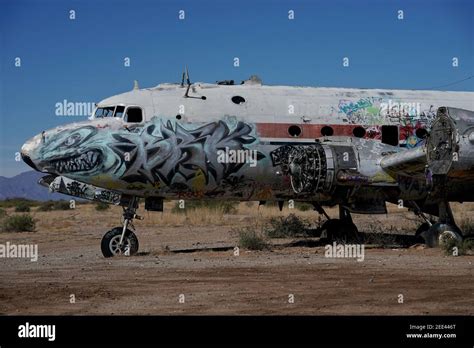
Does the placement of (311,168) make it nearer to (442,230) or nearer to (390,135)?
(390,135)

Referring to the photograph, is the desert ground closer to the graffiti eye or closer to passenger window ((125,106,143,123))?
the graffiti eye

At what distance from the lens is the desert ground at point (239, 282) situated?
40.5ft

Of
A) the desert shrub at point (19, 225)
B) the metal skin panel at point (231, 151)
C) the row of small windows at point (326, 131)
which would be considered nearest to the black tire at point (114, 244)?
the metal skin panel at point (231, 151)

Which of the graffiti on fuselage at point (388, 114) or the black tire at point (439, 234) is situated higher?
the graffiti on fuselage at point (388, 114)

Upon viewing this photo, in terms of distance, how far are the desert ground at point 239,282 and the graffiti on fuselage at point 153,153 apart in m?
2.22

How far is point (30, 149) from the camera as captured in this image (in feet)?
68.3

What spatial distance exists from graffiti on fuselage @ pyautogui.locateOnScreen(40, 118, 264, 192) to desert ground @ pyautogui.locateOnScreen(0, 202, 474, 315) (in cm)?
222

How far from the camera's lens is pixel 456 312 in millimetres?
11516

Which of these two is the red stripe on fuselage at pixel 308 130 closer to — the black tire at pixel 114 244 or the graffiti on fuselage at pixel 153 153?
the graffiti on fuselage at pixel 153 153

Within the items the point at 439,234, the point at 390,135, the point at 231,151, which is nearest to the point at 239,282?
the point at 231,151

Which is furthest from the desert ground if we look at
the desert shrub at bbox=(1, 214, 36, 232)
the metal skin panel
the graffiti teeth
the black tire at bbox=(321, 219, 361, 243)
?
the desert shrub at bbox=(1, 214, 36, 232)

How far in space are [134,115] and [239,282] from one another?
7.95 m

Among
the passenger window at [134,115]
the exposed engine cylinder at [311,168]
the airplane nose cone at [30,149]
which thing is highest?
the passenger window at [134,115]
